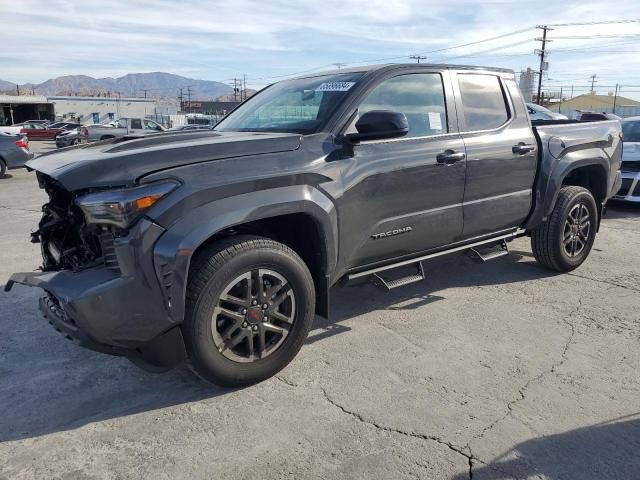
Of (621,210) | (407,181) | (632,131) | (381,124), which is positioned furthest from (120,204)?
(632,131)

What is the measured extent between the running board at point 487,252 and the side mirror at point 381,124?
64.4 inches

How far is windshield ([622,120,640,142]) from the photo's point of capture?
9906 mm

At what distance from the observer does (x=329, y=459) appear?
Answer: 2553mm

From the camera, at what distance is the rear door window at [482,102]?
4367 millimetres

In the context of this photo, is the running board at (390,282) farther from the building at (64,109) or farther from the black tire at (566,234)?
the building at (64,109)

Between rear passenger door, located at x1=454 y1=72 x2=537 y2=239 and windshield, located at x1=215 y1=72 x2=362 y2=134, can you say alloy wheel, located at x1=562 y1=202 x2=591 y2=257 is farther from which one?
windshield, located at x1=215 y1=72 x2=362 y2=134

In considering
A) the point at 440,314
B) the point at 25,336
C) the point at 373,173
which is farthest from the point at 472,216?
the point at 25,336

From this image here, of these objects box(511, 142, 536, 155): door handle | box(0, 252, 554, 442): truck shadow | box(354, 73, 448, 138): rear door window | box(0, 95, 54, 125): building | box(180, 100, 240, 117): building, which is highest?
box(180, 100, 240, 117): building

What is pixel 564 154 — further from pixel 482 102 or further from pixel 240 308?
pixel 240 308

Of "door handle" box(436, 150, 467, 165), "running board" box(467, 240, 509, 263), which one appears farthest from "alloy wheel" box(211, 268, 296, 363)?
"running board" box(467, 240, 509, 263)

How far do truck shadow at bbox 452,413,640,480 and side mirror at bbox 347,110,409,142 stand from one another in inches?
75.2

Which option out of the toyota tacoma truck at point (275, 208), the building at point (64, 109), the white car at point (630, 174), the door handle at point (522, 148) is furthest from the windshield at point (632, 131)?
the building at point (64, 109)

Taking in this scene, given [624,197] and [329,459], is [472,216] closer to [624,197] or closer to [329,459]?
[329,459]

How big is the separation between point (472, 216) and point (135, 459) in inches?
119
